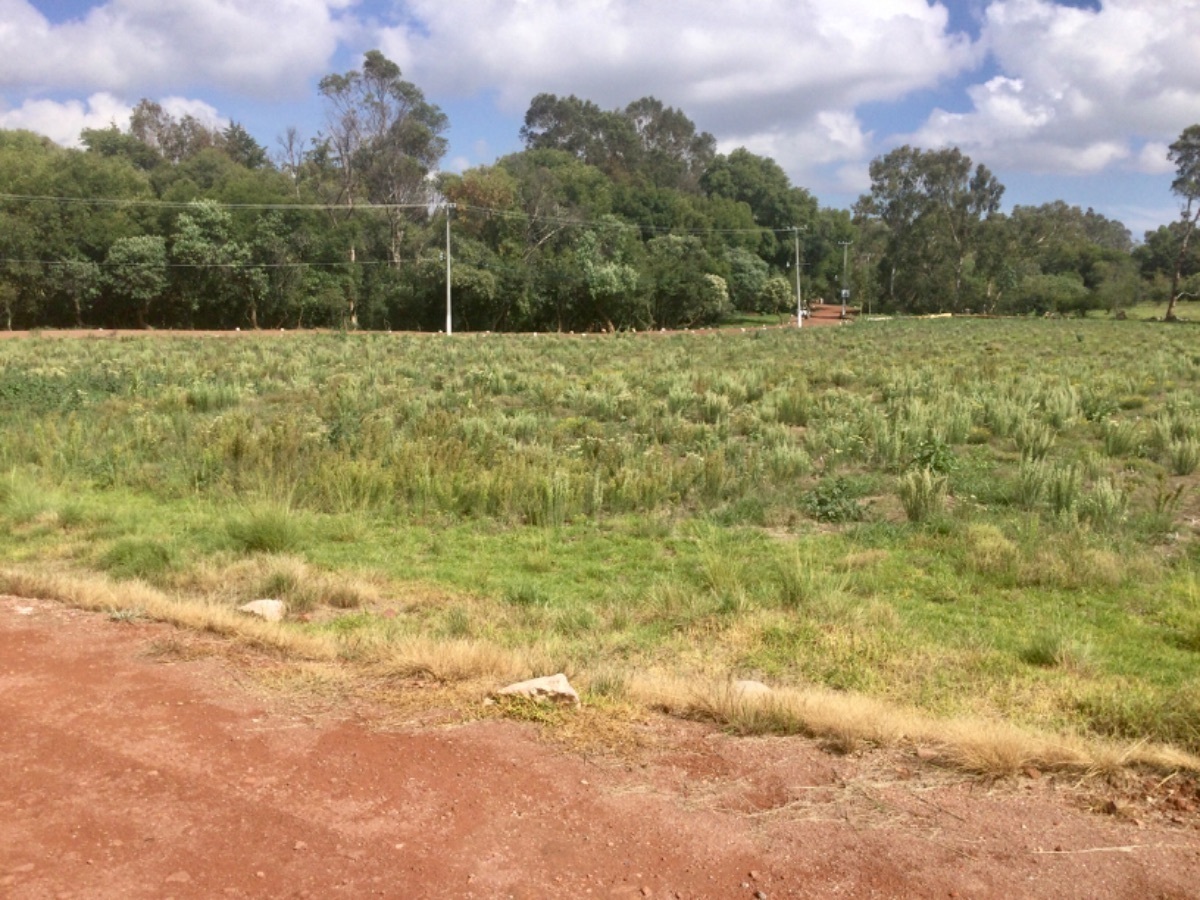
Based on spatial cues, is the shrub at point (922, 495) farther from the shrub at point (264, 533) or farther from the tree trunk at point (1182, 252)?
the tree trunk at point (1182, 252)

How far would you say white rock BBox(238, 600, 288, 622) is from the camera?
796 cm

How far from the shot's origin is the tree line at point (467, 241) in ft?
196

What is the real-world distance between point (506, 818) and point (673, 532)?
6.88 m

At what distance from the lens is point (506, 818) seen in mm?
4500

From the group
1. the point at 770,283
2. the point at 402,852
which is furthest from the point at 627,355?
the point at 770,283

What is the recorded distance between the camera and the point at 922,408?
18.0 m

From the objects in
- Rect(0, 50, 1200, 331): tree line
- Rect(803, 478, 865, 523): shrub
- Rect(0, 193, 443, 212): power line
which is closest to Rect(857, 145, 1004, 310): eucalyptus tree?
Rect(0, 50, 1200, 331): tree line

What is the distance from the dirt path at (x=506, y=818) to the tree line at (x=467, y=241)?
193 ft

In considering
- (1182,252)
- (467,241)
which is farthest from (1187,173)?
(467,241)

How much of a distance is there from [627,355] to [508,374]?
12248mm

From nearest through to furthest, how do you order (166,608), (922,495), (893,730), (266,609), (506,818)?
1. (506,818)
2. (893,730)
3. (166,608)
4. (266,609)
5. (922,495)

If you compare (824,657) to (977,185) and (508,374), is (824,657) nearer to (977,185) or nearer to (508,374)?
(508,374)

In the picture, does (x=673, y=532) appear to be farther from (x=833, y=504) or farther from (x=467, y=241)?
(x=467, y=241)

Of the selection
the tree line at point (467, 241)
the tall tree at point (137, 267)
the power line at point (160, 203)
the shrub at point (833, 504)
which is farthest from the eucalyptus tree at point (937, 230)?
the shrub at point (833, 504)
